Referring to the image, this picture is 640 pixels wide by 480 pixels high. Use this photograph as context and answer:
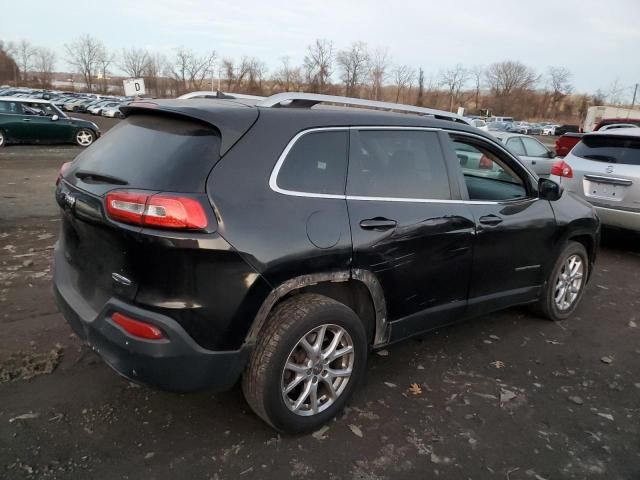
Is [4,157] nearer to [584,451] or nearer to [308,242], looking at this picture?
[308,242]

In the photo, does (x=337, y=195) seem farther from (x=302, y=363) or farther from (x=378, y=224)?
(x=302, y=363)

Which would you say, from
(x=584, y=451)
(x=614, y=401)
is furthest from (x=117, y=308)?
(x=614, y=401)

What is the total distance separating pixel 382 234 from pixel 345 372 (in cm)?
84

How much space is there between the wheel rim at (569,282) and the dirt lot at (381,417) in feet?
1.16

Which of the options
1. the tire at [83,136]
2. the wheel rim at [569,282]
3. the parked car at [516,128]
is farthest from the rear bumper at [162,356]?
the parked car at [516,128]

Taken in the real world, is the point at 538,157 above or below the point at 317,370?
above

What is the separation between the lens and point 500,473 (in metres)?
2.61

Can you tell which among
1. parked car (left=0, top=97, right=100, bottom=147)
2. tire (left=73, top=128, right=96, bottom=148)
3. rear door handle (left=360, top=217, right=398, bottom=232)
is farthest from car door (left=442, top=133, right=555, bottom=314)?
tire (left=73, top=128, right=96, bottom=148)

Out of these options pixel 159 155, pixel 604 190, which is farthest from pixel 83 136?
pixel 159 155

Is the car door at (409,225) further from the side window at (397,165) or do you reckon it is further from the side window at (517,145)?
the side window at (517,145)

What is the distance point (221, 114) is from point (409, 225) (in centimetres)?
130

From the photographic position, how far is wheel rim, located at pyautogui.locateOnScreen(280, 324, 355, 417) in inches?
108

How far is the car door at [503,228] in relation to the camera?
362 centimetres

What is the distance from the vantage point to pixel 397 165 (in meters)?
3.20
